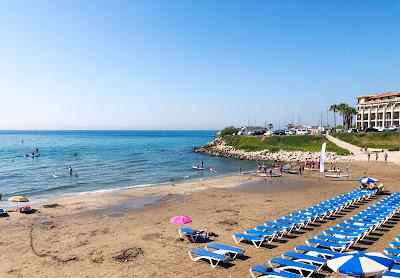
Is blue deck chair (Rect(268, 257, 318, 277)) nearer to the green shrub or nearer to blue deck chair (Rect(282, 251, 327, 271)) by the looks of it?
Result: blue deck chair (Rect(282, 251, 327, 271))

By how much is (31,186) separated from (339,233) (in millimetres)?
32286

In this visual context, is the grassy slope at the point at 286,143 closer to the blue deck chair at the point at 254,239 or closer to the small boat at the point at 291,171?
the small boat at the point at 291,171

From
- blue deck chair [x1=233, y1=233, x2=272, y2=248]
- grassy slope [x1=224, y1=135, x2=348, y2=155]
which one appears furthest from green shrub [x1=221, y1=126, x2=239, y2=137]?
blue deck chair [x1=233, y1=233, x2=272, y2=248]

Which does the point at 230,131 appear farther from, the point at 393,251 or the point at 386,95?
the point at 393,251

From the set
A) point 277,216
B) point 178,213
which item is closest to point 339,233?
point 277,216

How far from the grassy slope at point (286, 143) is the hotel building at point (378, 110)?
2347 cm

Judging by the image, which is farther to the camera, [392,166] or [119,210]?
[392,166]

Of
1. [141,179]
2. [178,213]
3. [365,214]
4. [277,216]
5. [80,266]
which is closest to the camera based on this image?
[80,266]

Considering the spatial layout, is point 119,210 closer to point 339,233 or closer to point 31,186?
point 339,233

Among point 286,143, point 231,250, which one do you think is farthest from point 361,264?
point 286,143

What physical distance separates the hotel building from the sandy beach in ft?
184

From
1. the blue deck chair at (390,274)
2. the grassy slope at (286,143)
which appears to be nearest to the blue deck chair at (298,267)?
the blue deck chair at (390,274)

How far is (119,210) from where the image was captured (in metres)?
25.1

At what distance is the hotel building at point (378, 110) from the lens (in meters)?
84.3
